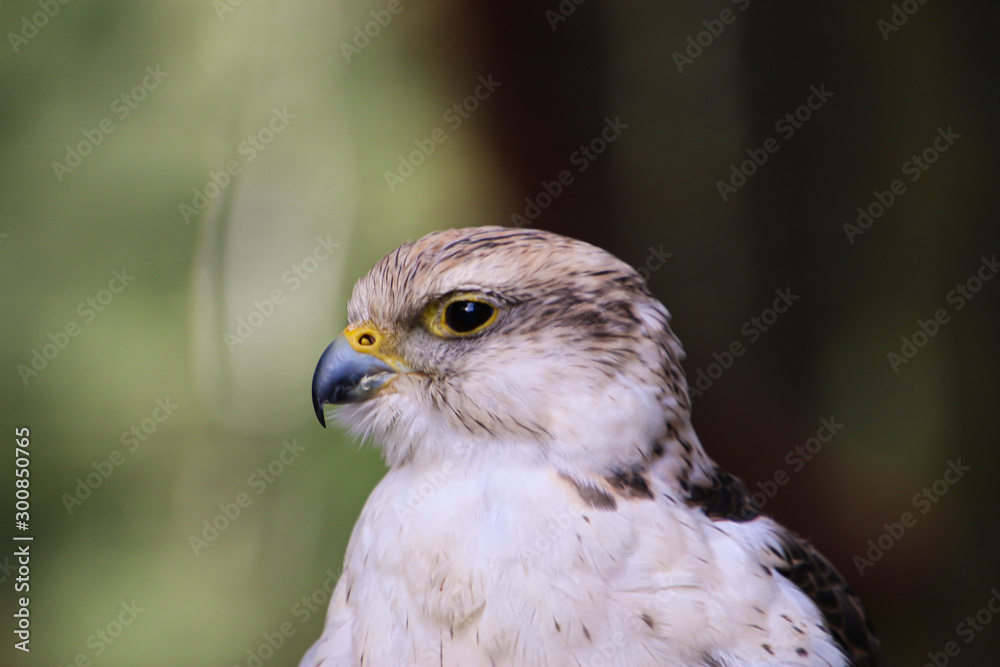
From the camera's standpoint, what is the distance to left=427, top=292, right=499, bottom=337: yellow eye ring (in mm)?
1391

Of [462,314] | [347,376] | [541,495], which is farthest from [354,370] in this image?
[541,495]

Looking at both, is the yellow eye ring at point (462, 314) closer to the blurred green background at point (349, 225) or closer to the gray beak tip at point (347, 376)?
the gray beak tip at point (347, 376)

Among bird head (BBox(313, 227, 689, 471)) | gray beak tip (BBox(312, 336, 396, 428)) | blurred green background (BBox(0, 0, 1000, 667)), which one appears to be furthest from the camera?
blurred green background (BBox(0, 0, 1000, 667))

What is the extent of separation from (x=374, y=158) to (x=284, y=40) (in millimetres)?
586

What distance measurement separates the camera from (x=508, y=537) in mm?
1259

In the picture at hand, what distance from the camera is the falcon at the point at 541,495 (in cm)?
122

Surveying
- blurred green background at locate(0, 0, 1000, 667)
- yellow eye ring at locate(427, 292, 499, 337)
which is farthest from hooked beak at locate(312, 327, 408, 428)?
blurred green background at locate(0, 0, 1000, 667)

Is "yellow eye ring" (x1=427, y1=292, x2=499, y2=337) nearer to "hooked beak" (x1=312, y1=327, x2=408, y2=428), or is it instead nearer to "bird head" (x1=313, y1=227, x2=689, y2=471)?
"bird head" (x1=313, y1=227, x2=689, y2=471)

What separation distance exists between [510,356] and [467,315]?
0.11m

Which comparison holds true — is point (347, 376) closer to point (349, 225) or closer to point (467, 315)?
point (467, 315)

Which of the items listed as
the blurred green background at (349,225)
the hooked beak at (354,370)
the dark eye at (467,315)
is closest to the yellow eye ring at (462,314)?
the dark eye at (467,315)

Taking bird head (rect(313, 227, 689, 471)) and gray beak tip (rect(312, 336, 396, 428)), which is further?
gray beak tip (rect(312, 336, 396, 428))

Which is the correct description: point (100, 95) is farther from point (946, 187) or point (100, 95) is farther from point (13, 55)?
point (946, 187)

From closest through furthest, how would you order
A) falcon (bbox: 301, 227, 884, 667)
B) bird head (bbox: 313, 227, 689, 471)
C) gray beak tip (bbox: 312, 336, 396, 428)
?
falcon (bbox: 301, 227, 884, 667) < bird head (bbox: 313, 227, 689, 471) < gray beak tip (bbox: 312, 336, 396, 428)
